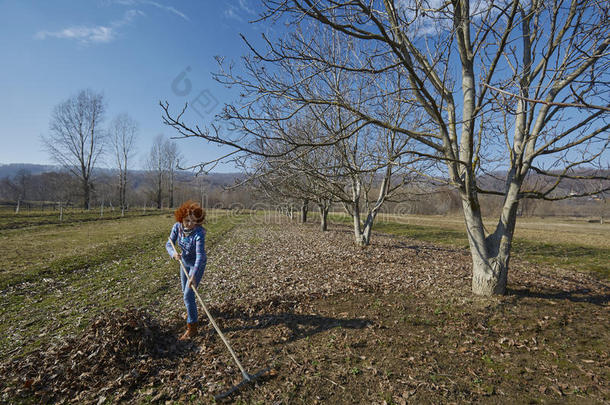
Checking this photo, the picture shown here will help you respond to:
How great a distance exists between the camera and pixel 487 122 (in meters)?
6.55

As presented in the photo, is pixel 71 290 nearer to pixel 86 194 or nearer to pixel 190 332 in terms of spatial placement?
pixel 190 332

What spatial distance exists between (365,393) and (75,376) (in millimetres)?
Result: 3807

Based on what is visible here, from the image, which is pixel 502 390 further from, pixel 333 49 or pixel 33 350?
pixel 333 49

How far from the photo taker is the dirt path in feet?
10.6

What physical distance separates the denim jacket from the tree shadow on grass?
6.52 meters

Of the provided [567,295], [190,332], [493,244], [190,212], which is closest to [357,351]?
[190,332]

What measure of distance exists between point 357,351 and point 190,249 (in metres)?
3.16

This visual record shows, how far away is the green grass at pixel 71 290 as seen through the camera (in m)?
5.05

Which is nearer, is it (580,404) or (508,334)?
(580,404)

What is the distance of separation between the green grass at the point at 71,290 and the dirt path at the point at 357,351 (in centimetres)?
94

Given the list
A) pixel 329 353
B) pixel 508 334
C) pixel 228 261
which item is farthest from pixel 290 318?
pixel 228 261

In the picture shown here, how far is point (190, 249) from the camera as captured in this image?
15.0 feet

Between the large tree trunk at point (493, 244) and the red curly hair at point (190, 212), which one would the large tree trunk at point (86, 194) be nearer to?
the red curly hair at point (190, 212)

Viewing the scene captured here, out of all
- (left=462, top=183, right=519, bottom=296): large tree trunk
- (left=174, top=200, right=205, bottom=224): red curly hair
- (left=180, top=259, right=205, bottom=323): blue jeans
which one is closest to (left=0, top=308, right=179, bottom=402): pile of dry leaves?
(left=180, top=259, right=205, bottom=323): blue jeans
